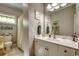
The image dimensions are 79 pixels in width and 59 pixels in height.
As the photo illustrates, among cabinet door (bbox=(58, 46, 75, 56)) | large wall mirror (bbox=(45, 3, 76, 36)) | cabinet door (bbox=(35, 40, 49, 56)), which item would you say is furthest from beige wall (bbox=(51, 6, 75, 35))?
cabinet door (bbox=(35, 40, 49, 56))

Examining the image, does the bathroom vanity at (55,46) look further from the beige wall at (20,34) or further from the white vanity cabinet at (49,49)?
the beige wall at (20,34)

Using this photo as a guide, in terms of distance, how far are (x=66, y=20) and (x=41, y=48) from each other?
2.21 feet

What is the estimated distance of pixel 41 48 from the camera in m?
1.52

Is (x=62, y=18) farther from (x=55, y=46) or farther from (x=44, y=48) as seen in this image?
(x=44, y=48)

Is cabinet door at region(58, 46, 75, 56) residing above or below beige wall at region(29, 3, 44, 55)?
below

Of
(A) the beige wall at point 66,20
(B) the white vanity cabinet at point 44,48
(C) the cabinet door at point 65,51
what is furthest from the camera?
(B) the white vanity cabinet at point 44,48

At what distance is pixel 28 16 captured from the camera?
55.8 inches

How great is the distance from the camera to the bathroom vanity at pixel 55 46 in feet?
3.82

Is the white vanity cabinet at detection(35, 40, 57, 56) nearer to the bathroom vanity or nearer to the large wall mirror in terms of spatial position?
the bathroom vanity

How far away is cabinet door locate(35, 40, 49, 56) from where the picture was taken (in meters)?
1.45

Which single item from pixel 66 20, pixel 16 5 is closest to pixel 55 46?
pixel 66 20

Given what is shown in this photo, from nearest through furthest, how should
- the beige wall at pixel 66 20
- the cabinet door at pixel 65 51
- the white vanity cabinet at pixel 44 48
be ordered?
the cabinet door at pixel 65 51 → the beige wall at pixel 66 20 → the white vanity cabinet at pixel 44 48

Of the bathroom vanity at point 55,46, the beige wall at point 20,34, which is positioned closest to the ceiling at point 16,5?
the beige wall at point 20,34

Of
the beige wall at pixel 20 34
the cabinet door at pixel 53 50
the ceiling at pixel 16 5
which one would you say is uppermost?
the ceiling at pixel 16 5
